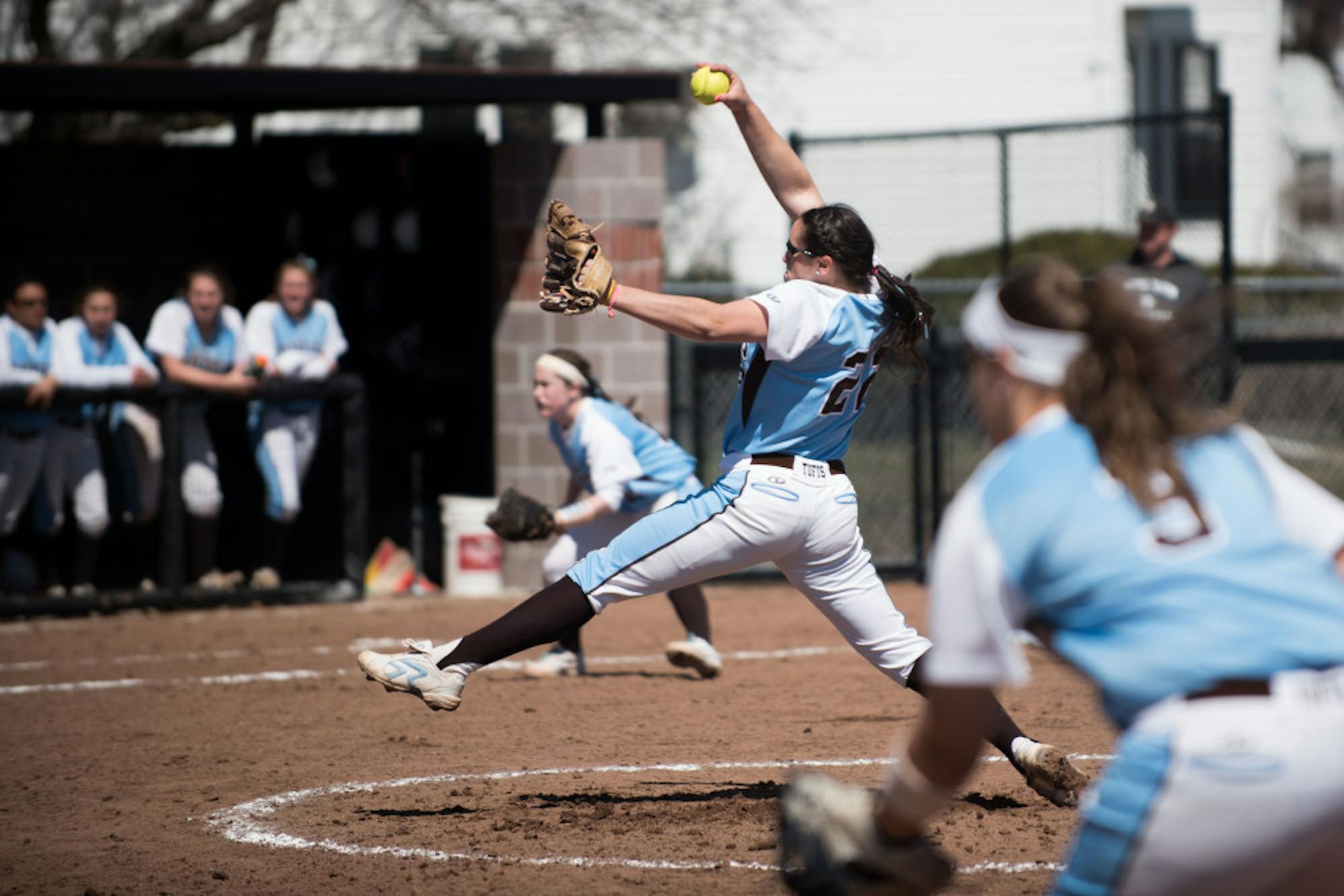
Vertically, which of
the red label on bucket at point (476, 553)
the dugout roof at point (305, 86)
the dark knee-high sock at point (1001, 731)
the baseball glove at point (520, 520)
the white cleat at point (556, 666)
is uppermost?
the dugout roof at point (305, 86)

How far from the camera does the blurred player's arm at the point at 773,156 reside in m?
5.92

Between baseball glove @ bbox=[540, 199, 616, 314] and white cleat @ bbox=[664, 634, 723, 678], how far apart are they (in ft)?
10.4

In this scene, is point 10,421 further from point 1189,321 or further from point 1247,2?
point 1247,2

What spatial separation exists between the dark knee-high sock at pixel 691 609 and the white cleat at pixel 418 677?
283 cm

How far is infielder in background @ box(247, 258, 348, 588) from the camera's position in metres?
11.0

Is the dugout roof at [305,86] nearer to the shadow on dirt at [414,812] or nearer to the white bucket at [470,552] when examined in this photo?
the white bucket at [470,552]

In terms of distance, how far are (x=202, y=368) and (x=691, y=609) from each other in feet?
14.8

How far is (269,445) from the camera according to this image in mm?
10984

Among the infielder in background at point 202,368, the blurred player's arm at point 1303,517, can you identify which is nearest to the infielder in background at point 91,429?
the infielder in background at point 202,368

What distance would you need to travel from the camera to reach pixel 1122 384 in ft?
9.04

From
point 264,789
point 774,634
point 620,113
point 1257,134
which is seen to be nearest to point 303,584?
point 774,634

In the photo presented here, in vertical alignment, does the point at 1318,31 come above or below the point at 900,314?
above

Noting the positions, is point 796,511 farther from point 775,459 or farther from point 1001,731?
point 1001,731

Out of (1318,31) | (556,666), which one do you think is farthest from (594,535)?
(1318,31)
